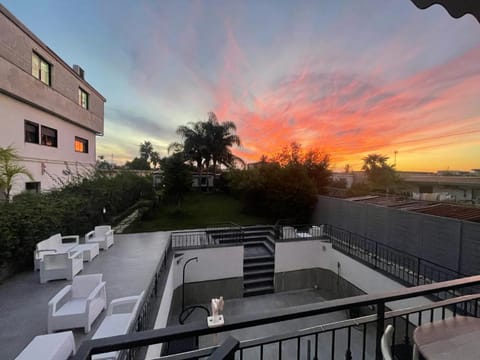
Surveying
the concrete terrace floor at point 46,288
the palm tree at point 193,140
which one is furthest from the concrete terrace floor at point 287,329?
the palm tree at point 193,140

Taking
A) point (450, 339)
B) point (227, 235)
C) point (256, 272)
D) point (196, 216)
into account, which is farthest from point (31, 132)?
point (450, 339)

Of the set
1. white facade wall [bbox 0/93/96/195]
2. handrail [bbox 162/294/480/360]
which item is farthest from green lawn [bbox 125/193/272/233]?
handrail [bbox 162/294/480/360]

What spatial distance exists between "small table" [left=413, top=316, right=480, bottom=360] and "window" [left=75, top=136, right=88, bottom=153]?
14.2 meters

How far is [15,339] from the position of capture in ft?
10.2

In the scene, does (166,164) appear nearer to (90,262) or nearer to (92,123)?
(92,123)

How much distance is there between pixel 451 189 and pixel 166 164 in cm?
2087

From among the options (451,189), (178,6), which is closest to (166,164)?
(178,6)

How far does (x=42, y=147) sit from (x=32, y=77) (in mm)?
2596

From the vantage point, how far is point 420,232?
20.7 feet

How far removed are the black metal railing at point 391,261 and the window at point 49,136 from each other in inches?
485

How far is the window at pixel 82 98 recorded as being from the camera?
11.4m

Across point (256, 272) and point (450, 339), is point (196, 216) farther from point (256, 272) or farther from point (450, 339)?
point (450, 339)

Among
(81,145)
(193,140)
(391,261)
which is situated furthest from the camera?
(193,140)

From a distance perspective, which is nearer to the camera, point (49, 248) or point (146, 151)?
point (49, 248)
